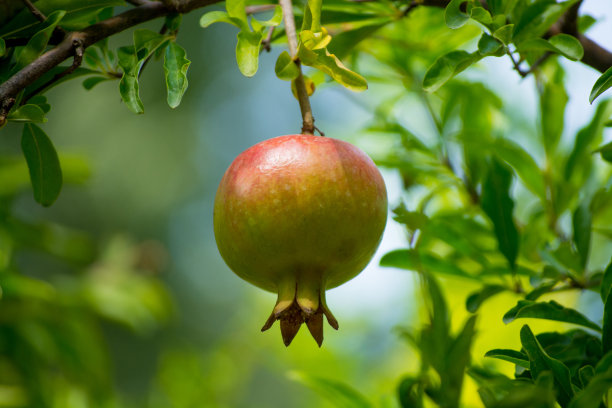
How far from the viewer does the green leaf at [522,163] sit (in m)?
1.02

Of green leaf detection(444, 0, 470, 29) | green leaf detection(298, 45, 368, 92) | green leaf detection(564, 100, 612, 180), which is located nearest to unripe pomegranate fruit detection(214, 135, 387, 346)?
green leaf detection(298, 45, 368, 92)

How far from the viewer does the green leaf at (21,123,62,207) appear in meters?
0.74

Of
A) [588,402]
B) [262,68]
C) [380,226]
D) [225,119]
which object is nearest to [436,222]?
[380,226]

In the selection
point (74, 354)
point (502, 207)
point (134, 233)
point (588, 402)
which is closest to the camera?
point (588, 402)

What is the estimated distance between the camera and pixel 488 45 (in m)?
0.67

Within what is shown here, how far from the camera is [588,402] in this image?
54 centimetres

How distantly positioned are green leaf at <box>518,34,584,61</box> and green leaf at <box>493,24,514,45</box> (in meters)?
0.03

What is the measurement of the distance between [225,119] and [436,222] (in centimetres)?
626

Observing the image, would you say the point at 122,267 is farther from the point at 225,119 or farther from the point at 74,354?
the point at 225,119

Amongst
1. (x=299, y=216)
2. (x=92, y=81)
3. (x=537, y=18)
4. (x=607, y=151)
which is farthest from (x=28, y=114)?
(x=607, y=151)

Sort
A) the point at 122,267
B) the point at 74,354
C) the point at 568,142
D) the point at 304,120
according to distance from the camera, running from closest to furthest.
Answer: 1. the point at 304,120
2. the point at 568,142
3. the point at 74,354
4. the point at 122,267

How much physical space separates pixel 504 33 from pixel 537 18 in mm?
72

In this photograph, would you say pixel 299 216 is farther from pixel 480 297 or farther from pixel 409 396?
pixel 480 297

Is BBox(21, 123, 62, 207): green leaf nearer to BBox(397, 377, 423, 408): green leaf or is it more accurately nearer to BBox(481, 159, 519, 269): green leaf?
BBox(397, 377, 423, 408): green leaf
